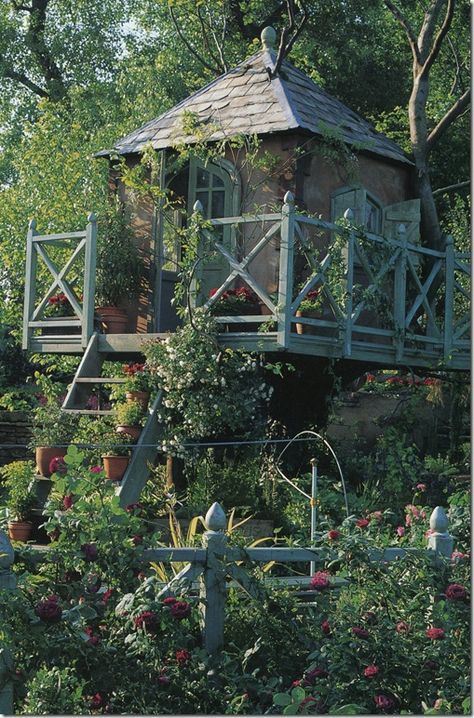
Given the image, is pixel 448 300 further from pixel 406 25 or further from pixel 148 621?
pixel 148 621

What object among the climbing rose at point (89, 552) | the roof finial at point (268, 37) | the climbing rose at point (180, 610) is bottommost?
the climbing rose at point (180, 610)

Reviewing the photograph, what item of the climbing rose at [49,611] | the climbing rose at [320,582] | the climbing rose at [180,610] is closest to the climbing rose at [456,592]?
the climbing rose at [320,582]

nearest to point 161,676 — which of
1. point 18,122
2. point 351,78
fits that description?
point 351,78

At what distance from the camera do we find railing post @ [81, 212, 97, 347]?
1216cm

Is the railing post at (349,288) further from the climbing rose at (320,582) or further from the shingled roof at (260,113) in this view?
the climbing rose at (320,582)

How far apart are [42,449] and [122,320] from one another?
2.33 m

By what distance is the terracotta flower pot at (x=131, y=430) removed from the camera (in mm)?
11102

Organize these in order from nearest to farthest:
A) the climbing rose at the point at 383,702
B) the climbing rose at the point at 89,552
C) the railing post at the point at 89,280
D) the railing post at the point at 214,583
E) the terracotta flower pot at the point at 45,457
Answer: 1. the climbing rose at the point at 383,702
2. the climbing rose at the point at 89,552
3. the railing post at the point at 214,583
4. the terracotta flower pot at the point at 45,457
5. the railing post at the point at 89,280

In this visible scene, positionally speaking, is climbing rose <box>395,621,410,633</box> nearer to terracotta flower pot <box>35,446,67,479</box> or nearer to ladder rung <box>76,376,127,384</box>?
terracotta flower pot <box>35,446,67,479</box>

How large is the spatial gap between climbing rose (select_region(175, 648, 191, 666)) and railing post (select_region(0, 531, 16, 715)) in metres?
0.81

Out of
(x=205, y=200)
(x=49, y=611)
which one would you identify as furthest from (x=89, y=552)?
(x=205, y=200)

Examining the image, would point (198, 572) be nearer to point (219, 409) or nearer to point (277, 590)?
point (277, 590)

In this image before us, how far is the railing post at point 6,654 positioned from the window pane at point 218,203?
8.27 m

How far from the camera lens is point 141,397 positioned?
11383 millimetres
